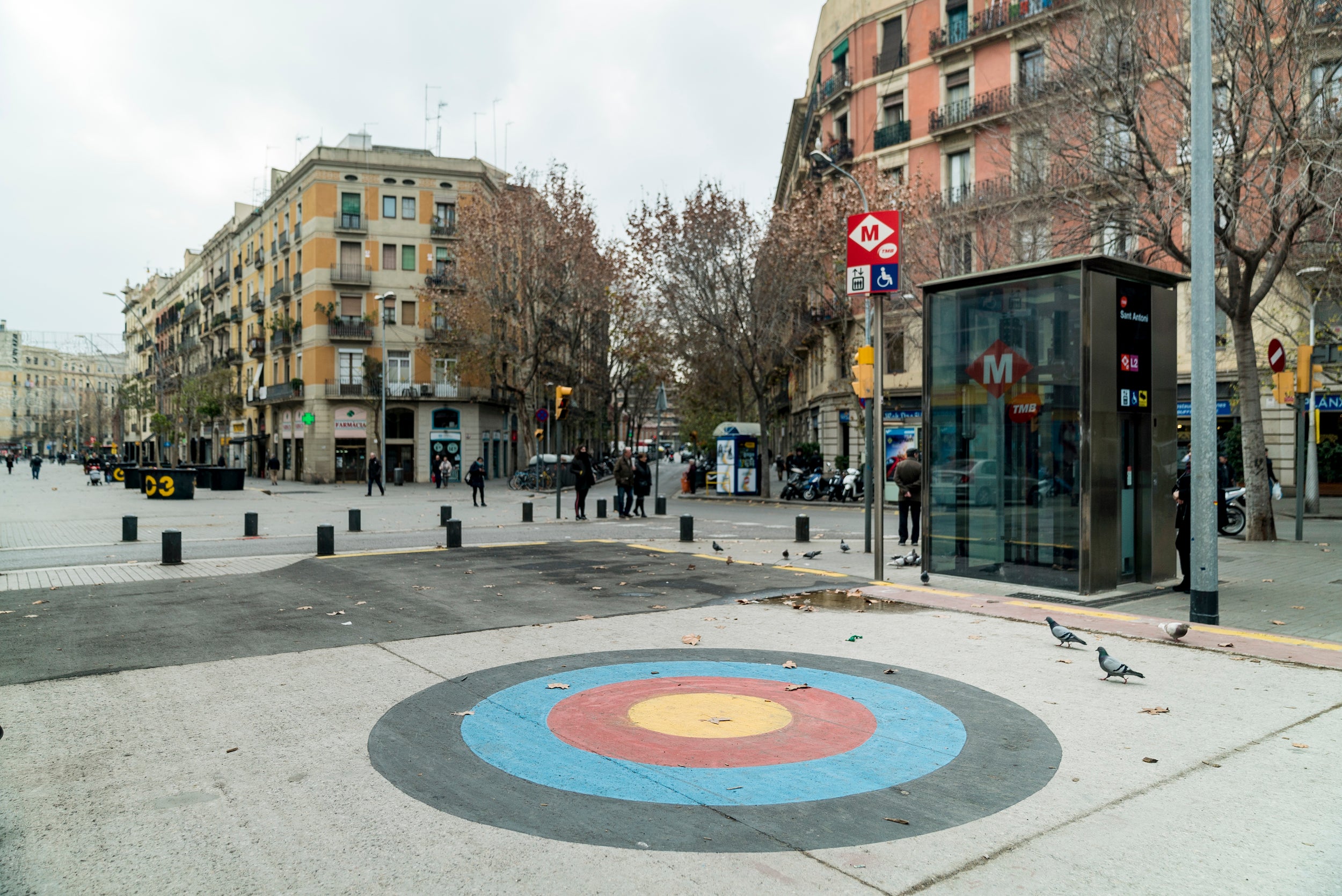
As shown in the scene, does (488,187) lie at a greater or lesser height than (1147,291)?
greater

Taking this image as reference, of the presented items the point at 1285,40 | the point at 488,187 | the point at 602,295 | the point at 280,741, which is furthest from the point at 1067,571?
the point at 488,187

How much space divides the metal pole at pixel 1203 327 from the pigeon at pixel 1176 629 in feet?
2.84

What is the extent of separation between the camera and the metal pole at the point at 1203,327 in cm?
795

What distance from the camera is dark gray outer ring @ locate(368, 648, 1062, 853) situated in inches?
146

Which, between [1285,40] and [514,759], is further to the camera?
[1285,40]

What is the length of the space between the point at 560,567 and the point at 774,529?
8.69m

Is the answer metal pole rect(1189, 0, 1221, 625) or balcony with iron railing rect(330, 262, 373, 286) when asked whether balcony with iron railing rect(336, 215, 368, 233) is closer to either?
balcony with iron railing rect(330, 262, 373, 286)

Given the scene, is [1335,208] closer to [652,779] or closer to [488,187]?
[652,779]

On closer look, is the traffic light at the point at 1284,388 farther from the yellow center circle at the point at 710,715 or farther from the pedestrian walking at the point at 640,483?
the yellow center circle at the point at 710,715

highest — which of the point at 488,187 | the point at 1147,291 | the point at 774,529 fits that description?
the point at 488,187

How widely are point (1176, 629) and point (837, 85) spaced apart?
36860 mm

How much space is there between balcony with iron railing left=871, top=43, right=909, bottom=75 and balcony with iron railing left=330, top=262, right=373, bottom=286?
28926mm

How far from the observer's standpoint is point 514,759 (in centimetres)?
462

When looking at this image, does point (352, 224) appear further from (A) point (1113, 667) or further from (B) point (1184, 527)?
(A) point (1113, 667)
